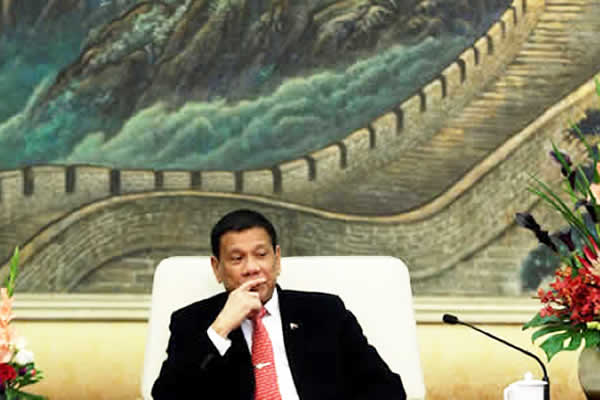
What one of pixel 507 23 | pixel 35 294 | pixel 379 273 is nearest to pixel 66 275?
pixel 35 294

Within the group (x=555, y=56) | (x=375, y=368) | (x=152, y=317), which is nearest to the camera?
(x=375, y=368)

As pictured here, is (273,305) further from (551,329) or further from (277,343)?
(551,329)

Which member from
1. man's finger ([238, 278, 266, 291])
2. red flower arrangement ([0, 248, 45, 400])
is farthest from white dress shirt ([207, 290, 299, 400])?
red flower arrangement ([0, 248, 45, 400])

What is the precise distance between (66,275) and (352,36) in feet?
4.45

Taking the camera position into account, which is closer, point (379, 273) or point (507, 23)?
point (379, 273)

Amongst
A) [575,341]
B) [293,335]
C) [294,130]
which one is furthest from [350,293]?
[294,130]

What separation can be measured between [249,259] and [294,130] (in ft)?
3.40

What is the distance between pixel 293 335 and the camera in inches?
104

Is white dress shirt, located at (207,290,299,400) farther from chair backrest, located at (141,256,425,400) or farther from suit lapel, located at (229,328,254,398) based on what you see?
chair backrest, located at (141,256,425,400)

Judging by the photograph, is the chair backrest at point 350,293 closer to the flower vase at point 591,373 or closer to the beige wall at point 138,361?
the flower vase at point 591,373

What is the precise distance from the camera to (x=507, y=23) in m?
3.52

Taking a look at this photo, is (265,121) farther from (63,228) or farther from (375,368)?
(375,368)

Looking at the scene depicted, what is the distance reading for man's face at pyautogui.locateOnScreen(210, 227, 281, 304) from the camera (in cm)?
260

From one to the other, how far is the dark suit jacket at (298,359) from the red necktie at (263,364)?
0.03 metres
